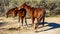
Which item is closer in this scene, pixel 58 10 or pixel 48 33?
pixel 48 33

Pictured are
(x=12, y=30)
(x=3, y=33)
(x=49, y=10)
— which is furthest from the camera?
(x=49, y=10)

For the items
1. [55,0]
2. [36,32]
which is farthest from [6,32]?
[55,0]

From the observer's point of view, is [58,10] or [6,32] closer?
[6,32]

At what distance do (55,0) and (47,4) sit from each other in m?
1.53

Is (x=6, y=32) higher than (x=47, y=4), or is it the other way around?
(x=47, y=4)

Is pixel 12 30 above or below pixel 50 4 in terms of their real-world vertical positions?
below

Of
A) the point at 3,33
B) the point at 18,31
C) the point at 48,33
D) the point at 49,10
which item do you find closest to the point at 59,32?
the point at 48,33

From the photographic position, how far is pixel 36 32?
14.9 metres

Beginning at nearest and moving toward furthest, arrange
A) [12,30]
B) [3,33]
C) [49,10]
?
[3,33] → [12,30] → [49,10]

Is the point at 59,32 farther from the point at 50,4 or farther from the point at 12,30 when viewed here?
the point at 50,4

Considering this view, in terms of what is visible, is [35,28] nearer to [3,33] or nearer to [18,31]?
[18,31]

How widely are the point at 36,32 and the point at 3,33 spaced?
2159 millimetres

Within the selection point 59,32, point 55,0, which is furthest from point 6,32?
point 55,0

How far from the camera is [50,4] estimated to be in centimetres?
2536
